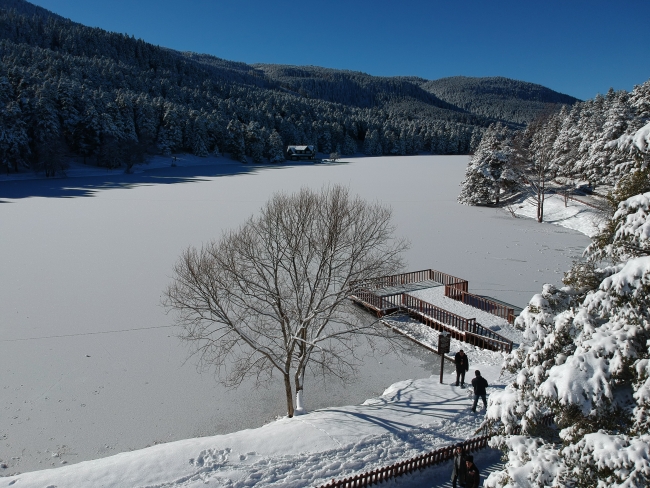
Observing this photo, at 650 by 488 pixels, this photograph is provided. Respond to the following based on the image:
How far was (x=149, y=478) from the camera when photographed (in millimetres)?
7984

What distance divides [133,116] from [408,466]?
8923 centimetres

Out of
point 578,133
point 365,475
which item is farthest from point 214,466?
point 578,133

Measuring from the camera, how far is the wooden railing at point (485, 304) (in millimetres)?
17136

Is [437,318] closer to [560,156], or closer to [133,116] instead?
[560,156]

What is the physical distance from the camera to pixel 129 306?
698 inches

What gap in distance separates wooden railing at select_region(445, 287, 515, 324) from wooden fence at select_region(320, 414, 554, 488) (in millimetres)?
8218

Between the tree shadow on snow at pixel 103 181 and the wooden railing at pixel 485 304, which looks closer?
the wooden railing at pixel 485 304

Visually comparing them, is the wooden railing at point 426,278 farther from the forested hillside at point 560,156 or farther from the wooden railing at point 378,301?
the forested hillside at point 560,156

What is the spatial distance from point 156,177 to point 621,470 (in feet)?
218

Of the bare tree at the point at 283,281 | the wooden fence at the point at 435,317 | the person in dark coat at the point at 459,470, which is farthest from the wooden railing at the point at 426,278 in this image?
the person in dark coat at the point at 459,470

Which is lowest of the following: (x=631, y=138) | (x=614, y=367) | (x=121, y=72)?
(x=614, y=367)

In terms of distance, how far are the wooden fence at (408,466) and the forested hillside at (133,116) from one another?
213 ft

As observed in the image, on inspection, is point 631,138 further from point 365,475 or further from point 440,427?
point 440,427

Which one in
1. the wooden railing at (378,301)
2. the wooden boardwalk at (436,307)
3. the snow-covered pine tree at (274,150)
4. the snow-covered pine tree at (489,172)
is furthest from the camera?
the snow-covered pine tree at (274,150)
